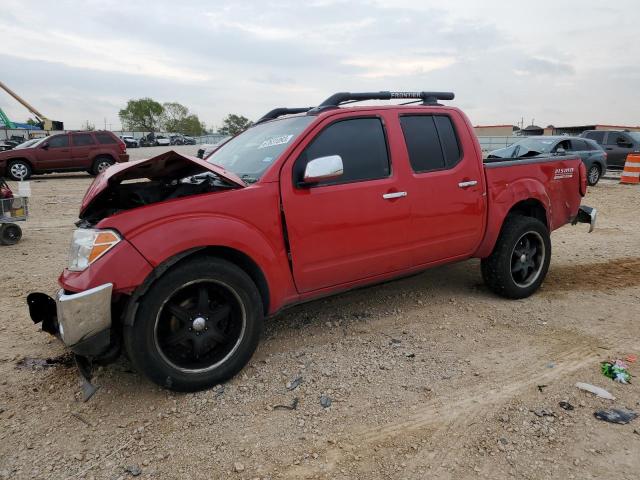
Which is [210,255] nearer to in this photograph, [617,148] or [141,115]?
[617,148]

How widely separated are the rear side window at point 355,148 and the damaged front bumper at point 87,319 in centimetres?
153

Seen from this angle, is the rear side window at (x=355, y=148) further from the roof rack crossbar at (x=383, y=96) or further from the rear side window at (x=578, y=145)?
the rear side window at (x=578, y=145)

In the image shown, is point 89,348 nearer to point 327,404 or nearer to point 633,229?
point 327,404

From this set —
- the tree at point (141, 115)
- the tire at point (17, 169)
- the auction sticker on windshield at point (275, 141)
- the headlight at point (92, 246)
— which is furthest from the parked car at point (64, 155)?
the tree at point (141, 115)

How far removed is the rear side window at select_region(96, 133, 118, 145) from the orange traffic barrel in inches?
709

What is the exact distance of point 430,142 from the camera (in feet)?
13.2

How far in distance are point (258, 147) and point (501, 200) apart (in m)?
2.33

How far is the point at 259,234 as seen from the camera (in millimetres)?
3100

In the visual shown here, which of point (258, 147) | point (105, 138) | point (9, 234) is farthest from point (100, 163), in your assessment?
point (258, 147)

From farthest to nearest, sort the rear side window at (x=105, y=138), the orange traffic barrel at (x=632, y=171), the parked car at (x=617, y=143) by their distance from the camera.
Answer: the rear side window at (x=105, y=138)
the parked car at (x=617, y=143)
the orange traffic barrel at (x=632, y=171)

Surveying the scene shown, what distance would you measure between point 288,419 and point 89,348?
1.22 m

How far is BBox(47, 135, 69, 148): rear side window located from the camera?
16844 mm

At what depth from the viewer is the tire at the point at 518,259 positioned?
4.43 meters

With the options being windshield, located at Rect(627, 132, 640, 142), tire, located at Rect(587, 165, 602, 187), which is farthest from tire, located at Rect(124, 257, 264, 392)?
windshield, located at Rect(627, 132, 640, 142)
